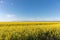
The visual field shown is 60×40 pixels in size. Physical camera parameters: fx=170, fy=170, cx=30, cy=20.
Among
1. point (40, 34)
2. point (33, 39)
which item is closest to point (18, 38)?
point (33, 39)

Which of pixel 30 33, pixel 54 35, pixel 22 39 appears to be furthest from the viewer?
pixel 54 35

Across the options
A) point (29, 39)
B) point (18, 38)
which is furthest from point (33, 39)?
point (18, 38)

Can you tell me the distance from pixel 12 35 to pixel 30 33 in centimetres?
124

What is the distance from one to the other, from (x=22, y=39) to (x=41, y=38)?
50.4 inches

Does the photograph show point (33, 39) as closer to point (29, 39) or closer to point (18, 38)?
point (29, 39)

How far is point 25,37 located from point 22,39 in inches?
9.3

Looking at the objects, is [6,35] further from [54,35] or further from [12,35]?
[54,35]

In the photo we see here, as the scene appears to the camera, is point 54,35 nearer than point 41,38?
No

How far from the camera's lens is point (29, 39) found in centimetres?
1084

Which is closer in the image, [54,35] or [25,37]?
[25,37]

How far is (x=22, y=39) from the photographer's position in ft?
35.2

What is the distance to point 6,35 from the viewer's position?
453 inches

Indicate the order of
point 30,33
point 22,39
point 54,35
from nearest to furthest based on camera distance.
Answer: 1. point 22,39
2. point 30,33
3. point 54,35

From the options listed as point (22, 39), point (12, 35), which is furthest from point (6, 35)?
point (22, 39)
